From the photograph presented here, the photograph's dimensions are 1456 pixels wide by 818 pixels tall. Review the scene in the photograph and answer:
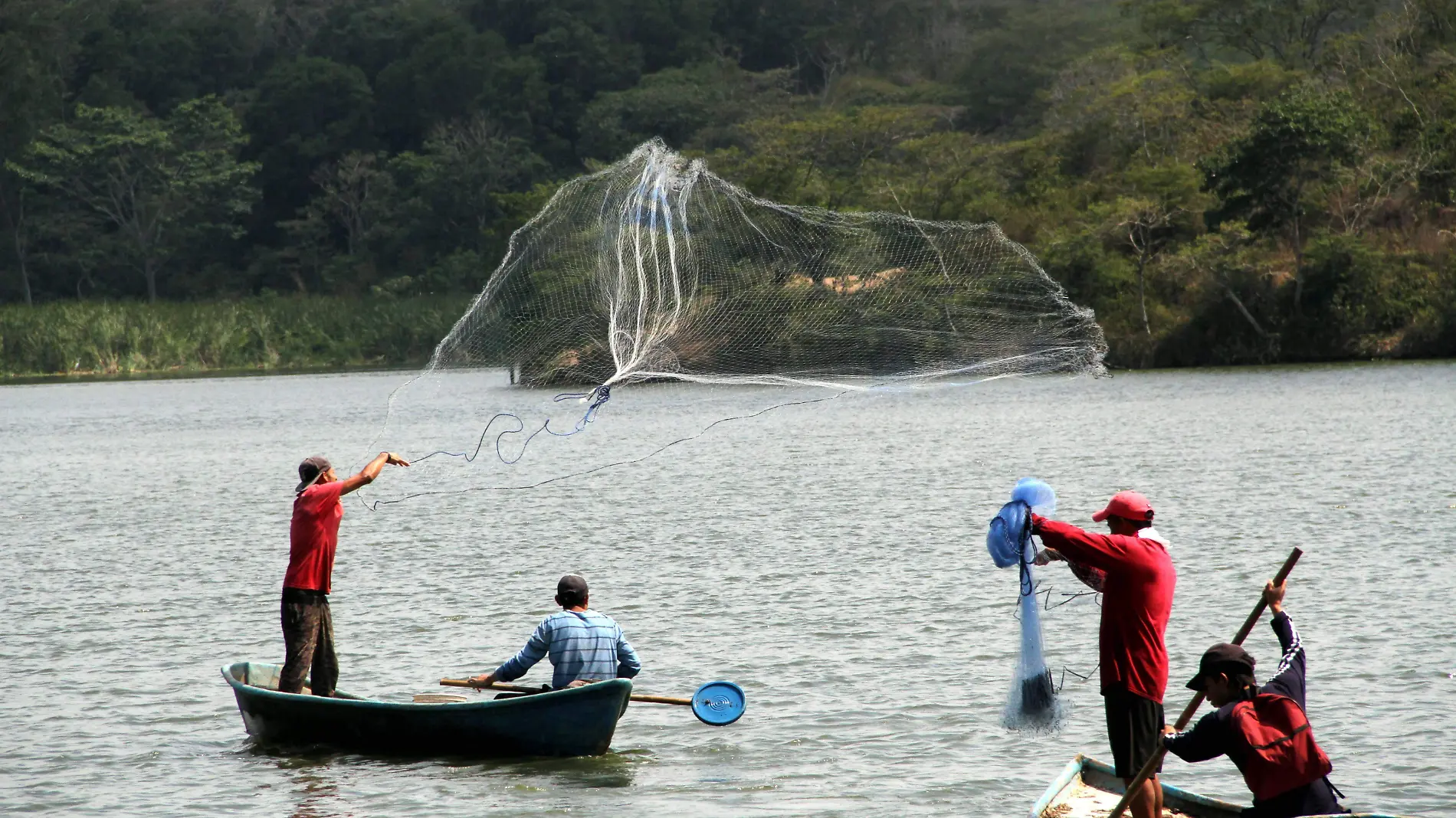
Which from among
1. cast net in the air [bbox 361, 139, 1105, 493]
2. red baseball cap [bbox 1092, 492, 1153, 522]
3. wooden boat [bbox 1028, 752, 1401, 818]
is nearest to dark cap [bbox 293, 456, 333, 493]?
cast net in the air [bbox 361, 139, 1105, 493]

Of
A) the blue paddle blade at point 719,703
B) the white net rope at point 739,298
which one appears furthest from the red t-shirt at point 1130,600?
the blue paddle blade at point 719,703

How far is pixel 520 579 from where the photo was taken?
71.2 ft

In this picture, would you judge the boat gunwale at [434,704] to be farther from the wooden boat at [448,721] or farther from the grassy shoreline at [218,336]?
the grassy shoreline at [218,336]

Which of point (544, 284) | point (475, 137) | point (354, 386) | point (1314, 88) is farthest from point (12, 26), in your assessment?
point (544, 284)

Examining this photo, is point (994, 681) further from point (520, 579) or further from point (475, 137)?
point (475, 137)

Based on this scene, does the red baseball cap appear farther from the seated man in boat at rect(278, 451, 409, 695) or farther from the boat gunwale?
the seated man in boat at rect(278, 451, 409, 695)

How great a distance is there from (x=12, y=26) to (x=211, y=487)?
93.9 meters

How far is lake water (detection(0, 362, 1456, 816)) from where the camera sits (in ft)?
39.7

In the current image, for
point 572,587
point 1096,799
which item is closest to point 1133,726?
point 1096,799

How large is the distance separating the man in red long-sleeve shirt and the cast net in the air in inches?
107

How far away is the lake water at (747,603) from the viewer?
1211 centimetres

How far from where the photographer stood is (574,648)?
11.9m

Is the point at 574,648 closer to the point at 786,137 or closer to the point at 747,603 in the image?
the point at 747,603

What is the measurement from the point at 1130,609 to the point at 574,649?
4.58 meters
